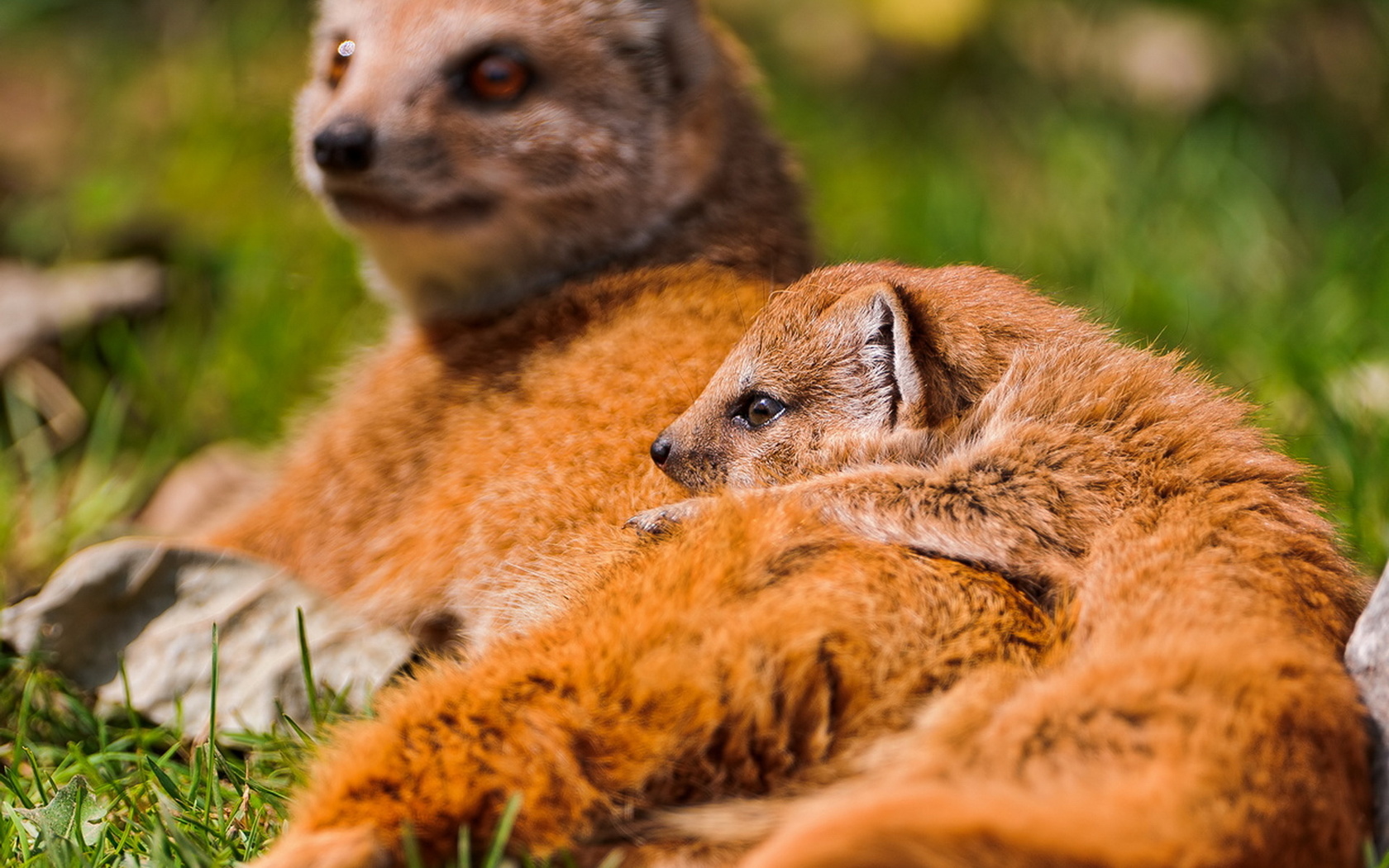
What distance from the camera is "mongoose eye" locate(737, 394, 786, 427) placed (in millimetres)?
3068

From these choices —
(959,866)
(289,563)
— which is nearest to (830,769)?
(959,866)

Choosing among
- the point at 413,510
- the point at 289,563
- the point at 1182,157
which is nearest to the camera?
the point at 413,510

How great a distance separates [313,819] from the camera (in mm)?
2332

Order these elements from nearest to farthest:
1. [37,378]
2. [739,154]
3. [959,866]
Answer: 1. [959,866]
2. [739,154]
3. [37,378]

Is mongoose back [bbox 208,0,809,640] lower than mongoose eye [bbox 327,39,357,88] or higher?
lower

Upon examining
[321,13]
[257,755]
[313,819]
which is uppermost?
[321,13]

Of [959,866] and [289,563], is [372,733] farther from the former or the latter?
[289,563]

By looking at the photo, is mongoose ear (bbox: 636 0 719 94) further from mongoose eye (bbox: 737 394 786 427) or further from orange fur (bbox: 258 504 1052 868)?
orange fur (bbox: 258 504 1052 868)

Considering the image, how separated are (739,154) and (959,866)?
3163 millimetres

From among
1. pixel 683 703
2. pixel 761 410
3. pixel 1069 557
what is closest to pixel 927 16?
pixel 761 410

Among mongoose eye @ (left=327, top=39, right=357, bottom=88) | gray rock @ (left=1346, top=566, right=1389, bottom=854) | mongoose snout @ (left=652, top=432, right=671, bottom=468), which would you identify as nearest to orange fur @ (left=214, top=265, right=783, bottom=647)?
mongoose snout @ (left=652, top=432, right=671, bottom=468)

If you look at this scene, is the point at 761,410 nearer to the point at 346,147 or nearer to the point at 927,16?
the point at 346,147

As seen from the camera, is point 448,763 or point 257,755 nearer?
point 448,763

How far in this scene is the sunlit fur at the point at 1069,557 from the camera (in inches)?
74.9
